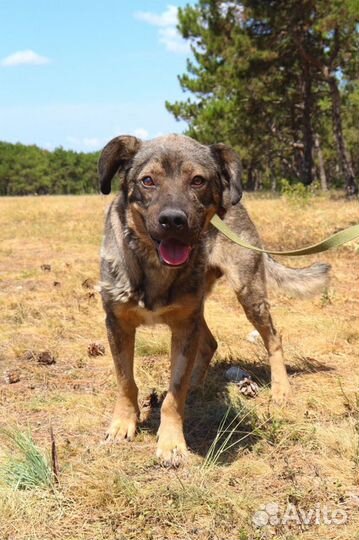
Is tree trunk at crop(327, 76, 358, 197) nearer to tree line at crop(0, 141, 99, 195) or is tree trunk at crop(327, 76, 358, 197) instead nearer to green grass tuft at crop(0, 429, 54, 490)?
green grass tuft at crop(0, 429, 54, 490)

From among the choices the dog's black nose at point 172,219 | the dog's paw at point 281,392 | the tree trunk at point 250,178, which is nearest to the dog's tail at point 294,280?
the dog's paw at point 281,392

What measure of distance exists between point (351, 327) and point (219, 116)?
984 inches

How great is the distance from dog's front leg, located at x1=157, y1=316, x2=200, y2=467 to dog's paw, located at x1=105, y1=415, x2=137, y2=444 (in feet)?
0.86

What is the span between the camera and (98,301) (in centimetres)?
734

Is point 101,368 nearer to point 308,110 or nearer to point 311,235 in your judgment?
point 311,235

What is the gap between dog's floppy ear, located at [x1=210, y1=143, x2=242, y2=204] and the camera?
3.61m

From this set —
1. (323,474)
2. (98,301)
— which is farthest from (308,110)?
(323,474)

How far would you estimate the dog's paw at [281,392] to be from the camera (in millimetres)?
4312

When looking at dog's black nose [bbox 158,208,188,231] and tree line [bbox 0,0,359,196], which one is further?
tree line [bbox 0,0,359,196]

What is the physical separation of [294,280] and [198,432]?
2.12 metres

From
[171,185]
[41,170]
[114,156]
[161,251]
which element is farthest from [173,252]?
[41,170]

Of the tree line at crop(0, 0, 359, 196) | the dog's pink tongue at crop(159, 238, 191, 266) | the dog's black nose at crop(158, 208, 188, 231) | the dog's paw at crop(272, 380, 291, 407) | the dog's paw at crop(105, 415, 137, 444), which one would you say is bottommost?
the dog's paw at crop(272, 380, 291, 407)

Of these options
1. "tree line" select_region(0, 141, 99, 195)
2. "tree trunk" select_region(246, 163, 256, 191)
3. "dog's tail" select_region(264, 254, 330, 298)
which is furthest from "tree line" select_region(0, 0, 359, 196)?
"tree line" select_region(0, 141, 99, 195)

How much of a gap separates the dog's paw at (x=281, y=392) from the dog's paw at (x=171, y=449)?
111 cm
